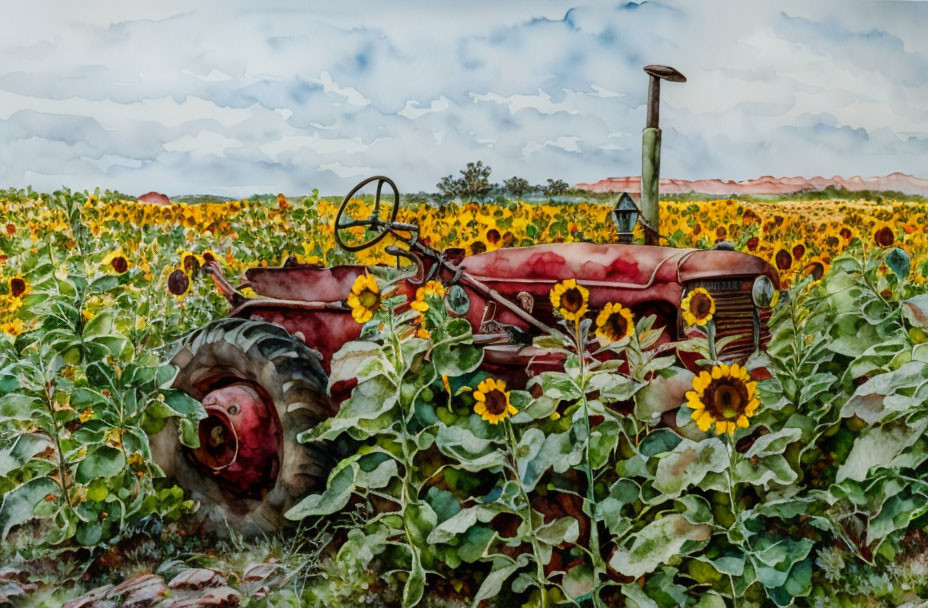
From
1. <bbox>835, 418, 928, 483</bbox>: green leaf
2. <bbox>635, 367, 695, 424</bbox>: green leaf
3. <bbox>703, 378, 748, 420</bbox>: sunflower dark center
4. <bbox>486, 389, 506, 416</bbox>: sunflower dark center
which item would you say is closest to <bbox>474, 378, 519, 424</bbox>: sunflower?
<bbox>486, 389, 506, 416</bbox>: sunflower dark center

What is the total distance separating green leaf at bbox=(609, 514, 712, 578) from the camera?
148 cm

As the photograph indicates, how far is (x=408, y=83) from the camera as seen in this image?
7.89ft

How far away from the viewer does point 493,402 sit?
5.13 feet

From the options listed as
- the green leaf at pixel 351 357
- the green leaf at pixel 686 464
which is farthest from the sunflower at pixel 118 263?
the green leaf at pixel 686 464

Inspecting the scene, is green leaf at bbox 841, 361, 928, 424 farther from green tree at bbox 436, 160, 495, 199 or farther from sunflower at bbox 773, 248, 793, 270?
green tree at bbox 436, 160, 495, 199

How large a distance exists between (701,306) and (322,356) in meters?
0.93

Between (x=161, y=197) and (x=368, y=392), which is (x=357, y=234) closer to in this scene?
(x=161, y=197)

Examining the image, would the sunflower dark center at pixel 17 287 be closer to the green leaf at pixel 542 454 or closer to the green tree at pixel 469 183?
the green tree at pixel 469 183

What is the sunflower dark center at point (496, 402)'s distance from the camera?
5.10 feet

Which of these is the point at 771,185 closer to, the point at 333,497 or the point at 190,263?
the point at 333,497

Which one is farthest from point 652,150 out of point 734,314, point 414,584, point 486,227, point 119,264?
point 119,264

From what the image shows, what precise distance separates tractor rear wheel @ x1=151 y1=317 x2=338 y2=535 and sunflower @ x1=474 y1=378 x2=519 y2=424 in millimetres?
454

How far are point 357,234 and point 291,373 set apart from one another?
89 cm

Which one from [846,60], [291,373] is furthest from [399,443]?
[846,60]
